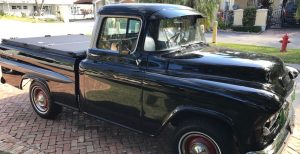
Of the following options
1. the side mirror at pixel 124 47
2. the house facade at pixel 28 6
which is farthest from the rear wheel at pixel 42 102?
the house facade at pixel 28 6

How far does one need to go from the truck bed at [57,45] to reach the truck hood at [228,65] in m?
1.80

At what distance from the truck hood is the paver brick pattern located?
127 centimetres

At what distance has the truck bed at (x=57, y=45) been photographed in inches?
207

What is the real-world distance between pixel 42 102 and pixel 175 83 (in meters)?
3.15

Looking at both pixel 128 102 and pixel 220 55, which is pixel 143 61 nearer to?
pixel 128 102

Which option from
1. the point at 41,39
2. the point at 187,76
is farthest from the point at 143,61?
the point at 41,39

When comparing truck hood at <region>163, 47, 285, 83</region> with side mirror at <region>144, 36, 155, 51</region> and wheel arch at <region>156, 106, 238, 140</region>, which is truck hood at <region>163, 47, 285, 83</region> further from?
wheel arch at <region>156, 106, 238, 140</region>

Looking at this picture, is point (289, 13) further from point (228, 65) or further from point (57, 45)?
point (228, 65)

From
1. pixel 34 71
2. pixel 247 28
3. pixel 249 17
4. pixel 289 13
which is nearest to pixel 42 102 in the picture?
pixel 34 71

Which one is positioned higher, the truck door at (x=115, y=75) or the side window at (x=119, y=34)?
the side window at (x=119, y=34)

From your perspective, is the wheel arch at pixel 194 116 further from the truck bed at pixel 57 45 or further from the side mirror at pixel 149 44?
the truck bed at pixel 57 45

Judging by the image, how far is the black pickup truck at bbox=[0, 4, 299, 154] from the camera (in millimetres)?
3482

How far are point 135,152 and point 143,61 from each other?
1390mm

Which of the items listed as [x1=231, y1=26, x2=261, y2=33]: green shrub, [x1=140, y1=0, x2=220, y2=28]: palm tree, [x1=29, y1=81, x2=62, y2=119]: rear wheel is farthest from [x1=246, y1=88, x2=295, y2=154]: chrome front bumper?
[x1=231, y1=26, x2=261, y2=33]: green shrub
